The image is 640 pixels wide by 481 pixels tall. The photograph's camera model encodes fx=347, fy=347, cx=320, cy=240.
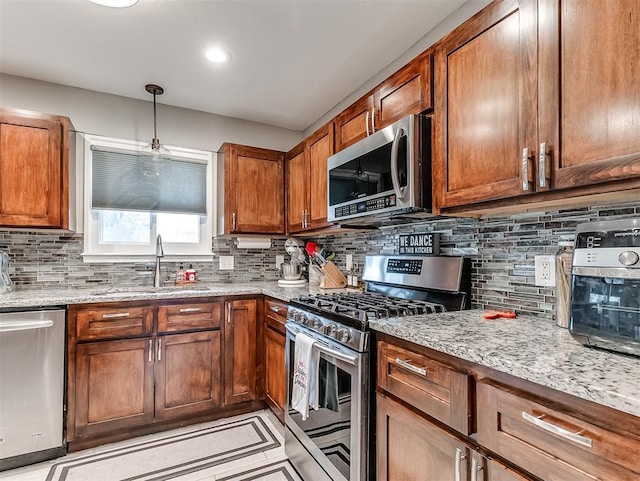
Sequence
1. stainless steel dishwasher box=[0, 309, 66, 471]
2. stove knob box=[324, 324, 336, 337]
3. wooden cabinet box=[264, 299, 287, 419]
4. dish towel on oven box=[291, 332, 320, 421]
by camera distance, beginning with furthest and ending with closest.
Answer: wooden cabinet box=[264, 299, 287, 419]
stainless steel dishwasher box=[0, 309, 66, 471]
dish towel on oven box=[291, 332, 320, 421]
stove knob box=[324, 324, 336, 337]

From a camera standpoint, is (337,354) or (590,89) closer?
(590,89)

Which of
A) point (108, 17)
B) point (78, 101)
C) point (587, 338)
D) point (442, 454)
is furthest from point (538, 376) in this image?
point (78, 101)

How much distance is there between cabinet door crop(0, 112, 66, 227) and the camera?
218 centimetres

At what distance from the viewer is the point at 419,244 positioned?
6.60 feet

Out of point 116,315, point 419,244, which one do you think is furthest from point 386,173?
point 116,315

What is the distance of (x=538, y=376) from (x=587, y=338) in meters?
0.32

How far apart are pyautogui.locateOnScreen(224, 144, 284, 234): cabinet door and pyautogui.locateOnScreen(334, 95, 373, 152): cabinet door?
910 mm

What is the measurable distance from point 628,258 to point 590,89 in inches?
19.5

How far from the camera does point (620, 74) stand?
3.10ft

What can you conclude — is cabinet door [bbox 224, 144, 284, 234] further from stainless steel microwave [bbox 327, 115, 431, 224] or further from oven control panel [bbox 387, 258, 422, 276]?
oven control panel [bbox 387, 258, 422, 276]

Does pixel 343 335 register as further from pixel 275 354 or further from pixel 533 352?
pixel 275 354

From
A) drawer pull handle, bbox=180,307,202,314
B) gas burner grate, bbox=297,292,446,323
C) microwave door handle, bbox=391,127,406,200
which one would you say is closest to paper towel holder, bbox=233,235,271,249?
drawer pull handle, bbox=180,307,202,314

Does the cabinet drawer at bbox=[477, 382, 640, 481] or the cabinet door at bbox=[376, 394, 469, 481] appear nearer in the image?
the cabinet drawer at bbox=[477, 382, 640, 481]

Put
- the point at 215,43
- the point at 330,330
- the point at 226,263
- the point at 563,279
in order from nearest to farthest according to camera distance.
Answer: the point at 563,279, the point at 330,330, the point at 215,43, the point at 226,263
